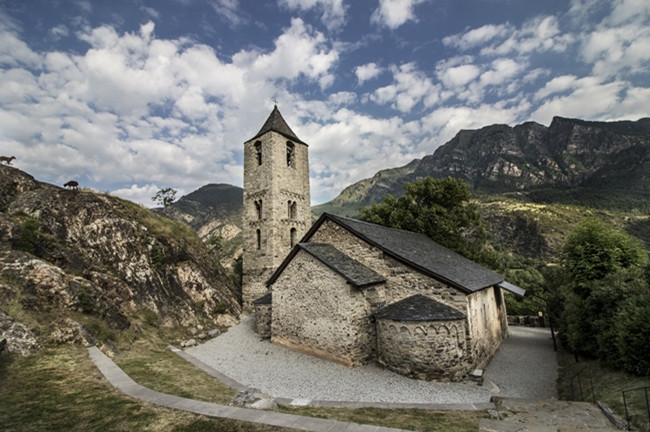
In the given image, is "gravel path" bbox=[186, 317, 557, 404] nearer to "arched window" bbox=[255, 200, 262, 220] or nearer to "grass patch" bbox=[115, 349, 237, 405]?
"grass patch" bbox=[115, 349, 237, 405]

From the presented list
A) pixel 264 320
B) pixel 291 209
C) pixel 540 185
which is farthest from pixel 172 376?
pixel 540 185

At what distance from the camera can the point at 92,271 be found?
55.1 ft

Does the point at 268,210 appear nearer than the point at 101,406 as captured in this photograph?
No

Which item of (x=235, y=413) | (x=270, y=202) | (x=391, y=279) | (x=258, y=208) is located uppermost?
(x=270, y=202)

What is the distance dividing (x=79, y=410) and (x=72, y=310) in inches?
368

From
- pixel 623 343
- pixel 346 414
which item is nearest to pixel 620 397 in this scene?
pixel 623 343

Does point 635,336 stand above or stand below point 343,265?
below

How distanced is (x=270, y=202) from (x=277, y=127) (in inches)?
291

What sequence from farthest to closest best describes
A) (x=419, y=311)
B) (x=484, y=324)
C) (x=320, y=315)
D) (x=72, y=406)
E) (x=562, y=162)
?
(x=562, y=162) < (x=484, y=324) < (x=320, y=315) < (x=419, y=311) < (x=72, y=406)

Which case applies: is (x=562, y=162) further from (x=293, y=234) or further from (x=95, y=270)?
(x=95, y=270)

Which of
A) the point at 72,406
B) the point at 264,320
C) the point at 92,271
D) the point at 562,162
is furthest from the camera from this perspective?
the point at 562,162

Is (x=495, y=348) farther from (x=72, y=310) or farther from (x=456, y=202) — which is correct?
(x=72, y=310)

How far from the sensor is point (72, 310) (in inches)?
523

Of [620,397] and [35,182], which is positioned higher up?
[35,182]
